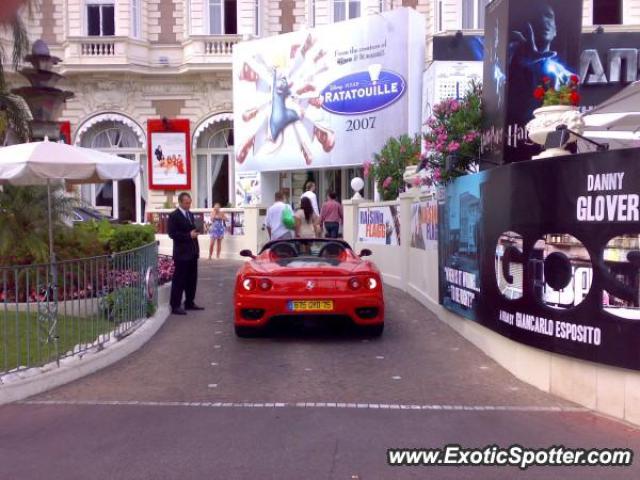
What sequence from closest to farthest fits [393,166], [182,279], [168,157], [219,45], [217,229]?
[182,279] → [393,166] → [217,229] → [219,45] → [168,157]

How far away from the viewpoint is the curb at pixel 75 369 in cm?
628

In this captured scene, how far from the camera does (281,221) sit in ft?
44.7

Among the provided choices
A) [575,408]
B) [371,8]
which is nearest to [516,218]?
[575,408]

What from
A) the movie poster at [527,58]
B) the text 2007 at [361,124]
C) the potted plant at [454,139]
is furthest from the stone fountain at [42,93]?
the text 2007 at [361,124]

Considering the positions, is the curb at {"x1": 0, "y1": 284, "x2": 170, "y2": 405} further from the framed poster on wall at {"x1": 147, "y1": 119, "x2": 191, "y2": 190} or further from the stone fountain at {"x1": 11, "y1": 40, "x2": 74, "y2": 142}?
the framed poster on wall at {"x1": 147, "y1": 119, "x2": 191, "y2": 190}

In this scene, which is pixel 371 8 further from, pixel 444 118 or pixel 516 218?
pixel 516 218

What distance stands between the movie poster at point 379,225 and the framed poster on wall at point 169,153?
1197cm

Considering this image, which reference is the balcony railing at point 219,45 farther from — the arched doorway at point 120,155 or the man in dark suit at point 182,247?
the man in dark suit at point 182,247

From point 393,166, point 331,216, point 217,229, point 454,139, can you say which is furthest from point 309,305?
point 217,229

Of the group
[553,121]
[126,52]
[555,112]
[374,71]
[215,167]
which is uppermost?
[126,52]

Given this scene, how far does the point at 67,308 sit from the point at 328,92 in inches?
634

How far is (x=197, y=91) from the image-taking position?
26.8 metres

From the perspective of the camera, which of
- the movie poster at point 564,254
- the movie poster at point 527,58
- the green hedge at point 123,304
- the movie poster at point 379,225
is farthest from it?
the movie poster at point 379,225

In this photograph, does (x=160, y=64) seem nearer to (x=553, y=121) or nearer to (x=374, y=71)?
(x=374, y=71)
